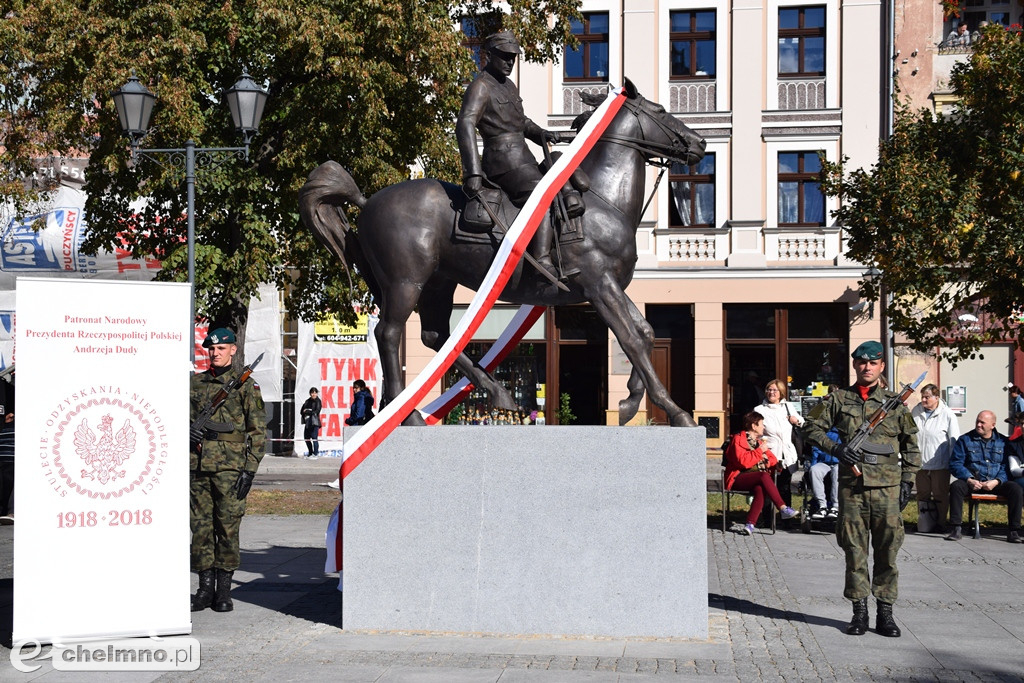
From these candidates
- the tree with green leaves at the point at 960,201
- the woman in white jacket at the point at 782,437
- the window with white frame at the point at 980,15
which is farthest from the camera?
the window with white frame at the point at 980,15

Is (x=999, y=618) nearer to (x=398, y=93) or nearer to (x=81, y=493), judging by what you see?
(x=81, y=493)

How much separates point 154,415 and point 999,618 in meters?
5.86

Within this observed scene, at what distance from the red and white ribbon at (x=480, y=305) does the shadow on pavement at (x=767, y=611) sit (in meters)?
2.77

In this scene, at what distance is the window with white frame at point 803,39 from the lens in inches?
1060

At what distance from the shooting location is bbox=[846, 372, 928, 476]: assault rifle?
768 centimetres

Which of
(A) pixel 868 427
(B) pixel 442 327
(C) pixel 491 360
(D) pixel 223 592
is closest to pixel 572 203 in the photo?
(B) pixel 442 327

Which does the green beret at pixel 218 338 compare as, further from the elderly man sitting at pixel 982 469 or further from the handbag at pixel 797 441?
the elderly man sitting at pixel 982 469

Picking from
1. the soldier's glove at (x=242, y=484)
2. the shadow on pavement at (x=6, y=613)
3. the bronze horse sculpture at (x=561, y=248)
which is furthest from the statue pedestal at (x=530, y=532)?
the shadow on pavement at (x=6, y=613)

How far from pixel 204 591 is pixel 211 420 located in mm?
1222

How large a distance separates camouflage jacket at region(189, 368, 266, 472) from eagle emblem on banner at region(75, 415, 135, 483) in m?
0.96

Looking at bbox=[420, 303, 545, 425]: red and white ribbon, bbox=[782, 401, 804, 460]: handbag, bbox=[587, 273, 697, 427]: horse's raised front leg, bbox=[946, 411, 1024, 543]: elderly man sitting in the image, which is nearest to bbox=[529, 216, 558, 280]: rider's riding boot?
bbox=[587, 273, 697, 427]: horse's raised front leg

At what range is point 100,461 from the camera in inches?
282

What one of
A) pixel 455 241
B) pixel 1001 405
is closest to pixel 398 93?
Answer: pixel 455 241

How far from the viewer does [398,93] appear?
52.2 ft
